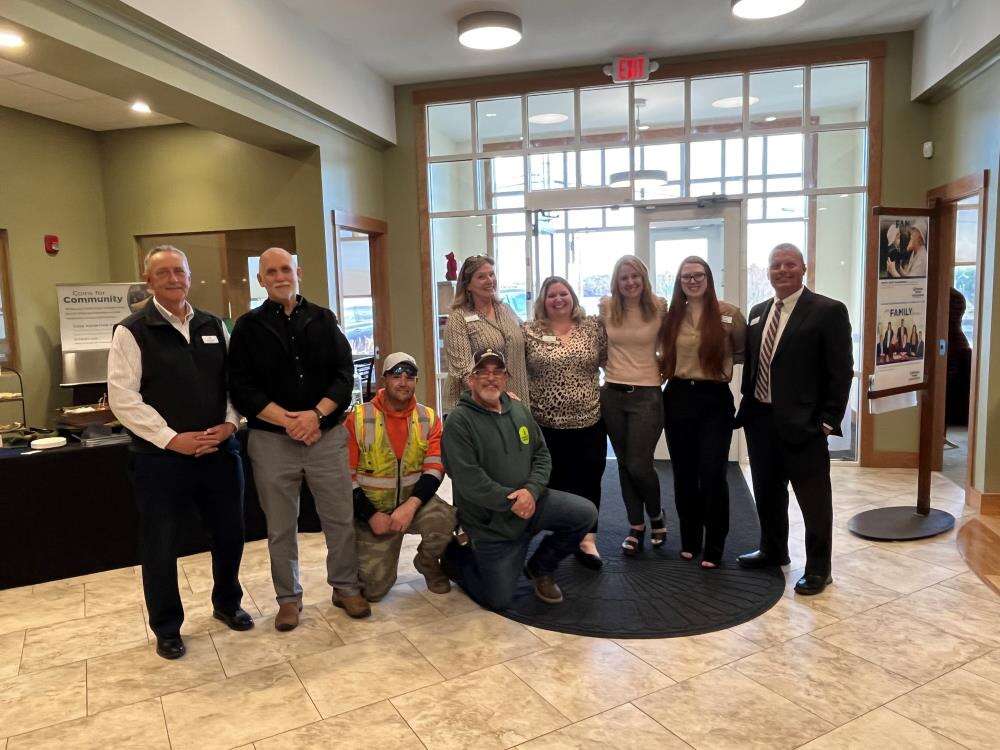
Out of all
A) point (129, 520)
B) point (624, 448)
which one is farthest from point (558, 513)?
point (129, 520)

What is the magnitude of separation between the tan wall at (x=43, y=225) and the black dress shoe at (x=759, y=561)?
5.46 m

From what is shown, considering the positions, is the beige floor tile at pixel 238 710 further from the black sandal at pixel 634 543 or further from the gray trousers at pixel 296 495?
the black sandal at pixel 634 543

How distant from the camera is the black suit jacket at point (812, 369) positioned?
2.97 m

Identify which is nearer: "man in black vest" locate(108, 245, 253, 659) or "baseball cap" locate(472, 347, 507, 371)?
"man in black vest" locate(108, 245, 253, 659)

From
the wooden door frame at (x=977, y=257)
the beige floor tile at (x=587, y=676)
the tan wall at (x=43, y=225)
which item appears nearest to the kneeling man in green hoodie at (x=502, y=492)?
the beige floor tile at (x=587, y=676)

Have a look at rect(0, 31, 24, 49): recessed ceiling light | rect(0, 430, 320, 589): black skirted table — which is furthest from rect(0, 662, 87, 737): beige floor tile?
rect(0, 31, 24, 49): recessed ceiling light

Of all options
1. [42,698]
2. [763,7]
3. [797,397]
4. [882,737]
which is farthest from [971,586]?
[42,698]

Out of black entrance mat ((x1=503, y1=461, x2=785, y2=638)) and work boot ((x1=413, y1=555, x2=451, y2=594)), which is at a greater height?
work boot ((x1=413, y1=555, x2=451, y2=594))

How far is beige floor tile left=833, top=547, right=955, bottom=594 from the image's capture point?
128 inches

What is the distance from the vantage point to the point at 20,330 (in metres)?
5.55

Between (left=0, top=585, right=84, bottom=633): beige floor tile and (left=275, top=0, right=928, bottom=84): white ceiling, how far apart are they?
3.67 m

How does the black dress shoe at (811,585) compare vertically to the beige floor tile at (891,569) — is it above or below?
above

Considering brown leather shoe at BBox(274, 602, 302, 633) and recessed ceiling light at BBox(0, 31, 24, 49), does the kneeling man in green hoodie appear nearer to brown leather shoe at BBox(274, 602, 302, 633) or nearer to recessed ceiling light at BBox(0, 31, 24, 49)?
brown leather shoe at BBox(274, 602, 302, 633)

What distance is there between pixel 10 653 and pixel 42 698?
0.49 m
